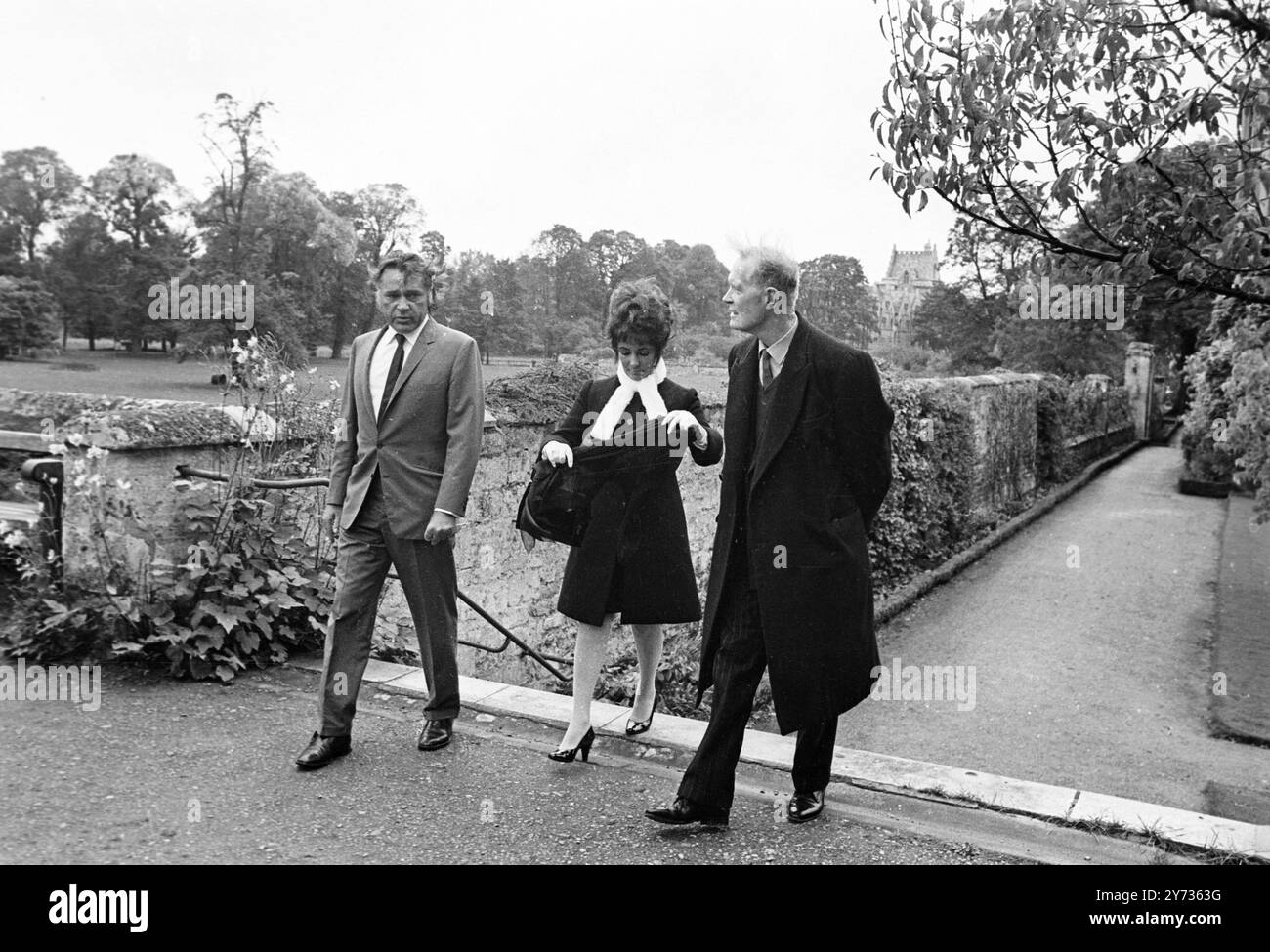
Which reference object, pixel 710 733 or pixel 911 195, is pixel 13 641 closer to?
pixel 710 733

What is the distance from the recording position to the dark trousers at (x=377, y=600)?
471 centimetres

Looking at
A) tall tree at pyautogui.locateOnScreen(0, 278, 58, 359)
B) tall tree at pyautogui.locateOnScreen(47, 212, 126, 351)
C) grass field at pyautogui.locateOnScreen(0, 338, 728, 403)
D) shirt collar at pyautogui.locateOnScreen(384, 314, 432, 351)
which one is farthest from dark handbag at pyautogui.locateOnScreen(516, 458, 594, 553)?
tall tree at pyautogui.locateOnScreen(47, 212, 126, 351)

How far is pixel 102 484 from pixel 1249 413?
7932 mm

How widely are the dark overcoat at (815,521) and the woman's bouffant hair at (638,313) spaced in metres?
0.89

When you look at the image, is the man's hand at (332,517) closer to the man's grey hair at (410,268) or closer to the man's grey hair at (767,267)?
the man's grey hair at (410,268)

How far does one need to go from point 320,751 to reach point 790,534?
212 centimetres

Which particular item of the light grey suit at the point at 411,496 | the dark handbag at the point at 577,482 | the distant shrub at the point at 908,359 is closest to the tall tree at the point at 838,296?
the distant shrub at the point at 908,359

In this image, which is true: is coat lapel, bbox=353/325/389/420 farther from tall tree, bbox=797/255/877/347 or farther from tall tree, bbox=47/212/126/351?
tall tree, bbox=47/212/126/351

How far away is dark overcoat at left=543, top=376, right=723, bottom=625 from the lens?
4.82 meters

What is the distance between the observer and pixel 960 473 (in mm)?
14727

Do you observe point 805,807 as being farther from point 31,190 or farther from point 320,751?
point 31,190

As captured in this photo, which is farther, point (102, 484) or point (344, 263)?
point (344, 263)

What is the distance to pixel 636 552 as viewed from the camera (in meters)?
4.88

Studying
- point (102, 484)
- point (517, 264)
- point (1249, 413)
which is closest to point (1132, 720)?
point (1249, 413)
